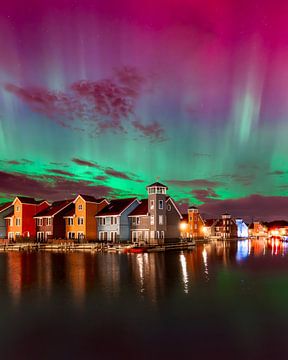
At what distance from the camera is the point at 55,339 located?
18.5 meters

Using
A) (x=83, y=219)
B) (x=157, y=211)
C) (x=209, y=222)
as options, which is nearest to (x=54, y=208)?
(x=83, y=219)

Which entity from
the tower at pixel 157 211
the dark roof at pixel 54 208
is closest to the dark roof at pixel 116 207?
the tower at pixel 157 211

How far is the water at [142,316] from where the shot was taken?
56.5 feet

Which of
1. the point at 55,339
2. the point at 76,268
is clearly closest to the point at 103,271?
the point at 76,268

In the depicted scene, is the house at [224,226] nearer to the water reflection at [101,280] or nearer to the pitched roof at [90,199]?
the pitched roof at [90,199]

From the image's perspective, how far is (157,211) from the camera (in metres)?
73.1

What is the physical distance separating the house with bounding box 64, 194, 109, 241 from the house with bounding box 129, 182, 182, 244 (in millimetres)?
8391

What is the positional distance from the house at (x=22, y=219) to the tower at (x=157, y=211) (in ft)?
91.8

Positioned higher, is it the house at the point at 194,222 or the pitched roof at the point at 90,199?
the pitched roof at the point at 90,199

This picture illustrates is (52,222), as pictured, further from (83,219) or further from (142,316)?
(142,316)

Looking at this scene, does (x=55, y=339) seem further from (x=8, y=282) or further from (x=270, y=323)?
(x=8, y=282)

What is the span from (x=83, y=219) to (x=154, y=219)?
15667mm

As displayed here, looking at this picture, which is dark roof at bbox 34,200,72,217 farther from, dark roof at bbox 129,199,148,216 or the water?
the water

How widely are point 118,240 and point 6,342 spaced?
5761 cm
